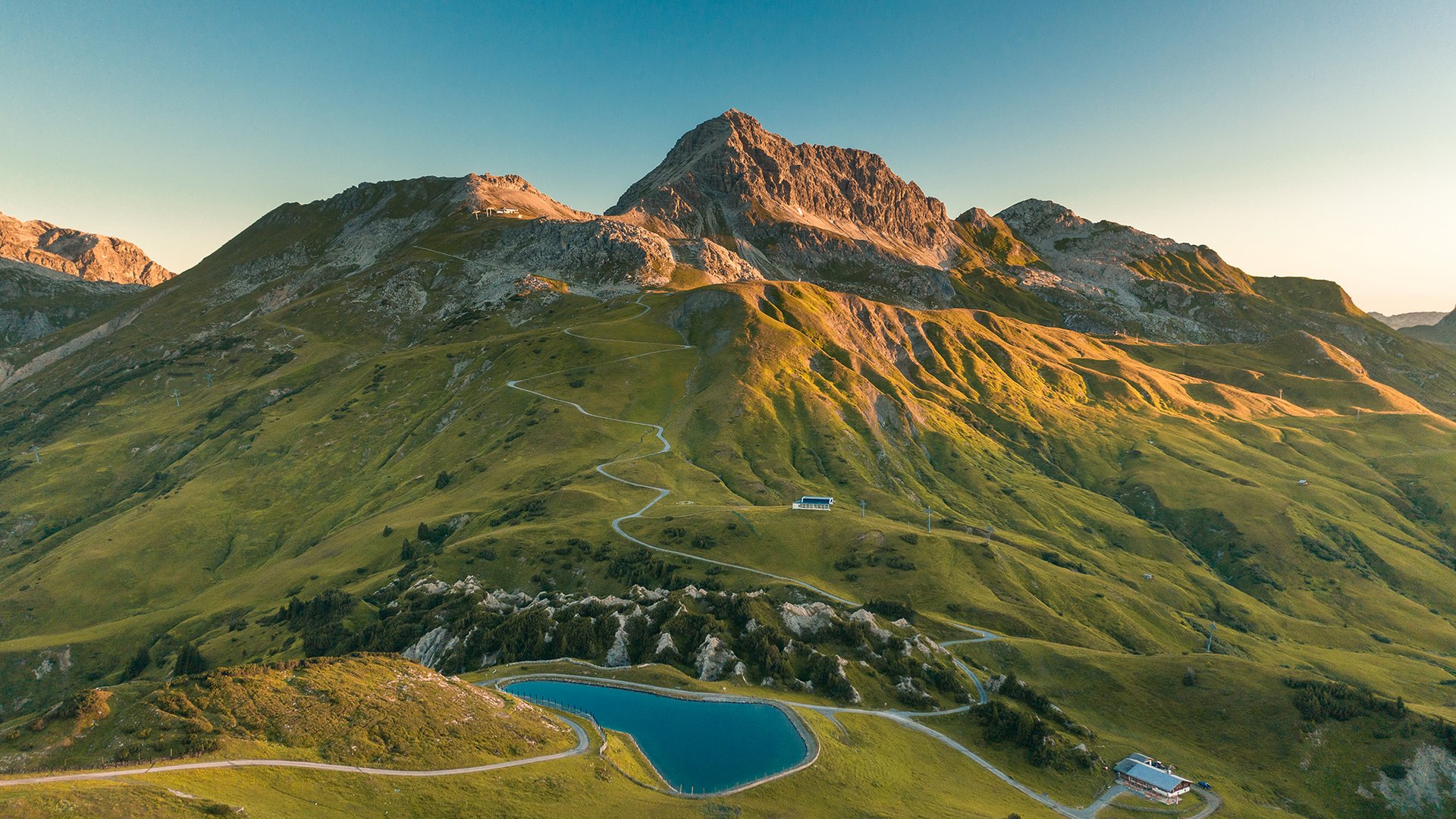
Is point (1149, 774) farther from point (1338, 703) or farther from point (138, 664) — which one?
point (138, 664)

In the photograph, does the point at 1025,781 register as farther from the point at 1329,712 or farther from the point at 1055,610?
the point at 1055,610

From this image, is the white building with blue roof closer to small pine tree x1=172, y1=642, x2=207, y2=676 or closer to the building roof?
the building roof

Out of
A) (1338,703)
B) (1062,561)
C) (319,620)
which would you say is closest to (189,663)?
(319,620)

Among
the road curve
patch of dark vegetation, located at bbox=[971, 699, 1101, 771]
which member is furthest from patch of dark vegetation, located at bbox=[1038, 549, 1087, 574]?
the road curve

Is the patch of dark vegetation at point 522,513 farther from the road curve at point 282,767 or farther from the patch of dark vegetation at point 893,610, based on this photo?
the road curve at point 282,767

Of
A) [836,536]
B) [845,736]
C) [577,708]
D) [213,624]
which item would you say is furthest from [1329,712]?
[213,624]

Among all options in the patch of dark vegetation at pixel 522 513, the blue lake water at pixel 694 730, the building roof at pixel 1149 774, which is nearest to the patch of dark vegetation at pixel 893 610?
the building roof at pixel 1149 774
